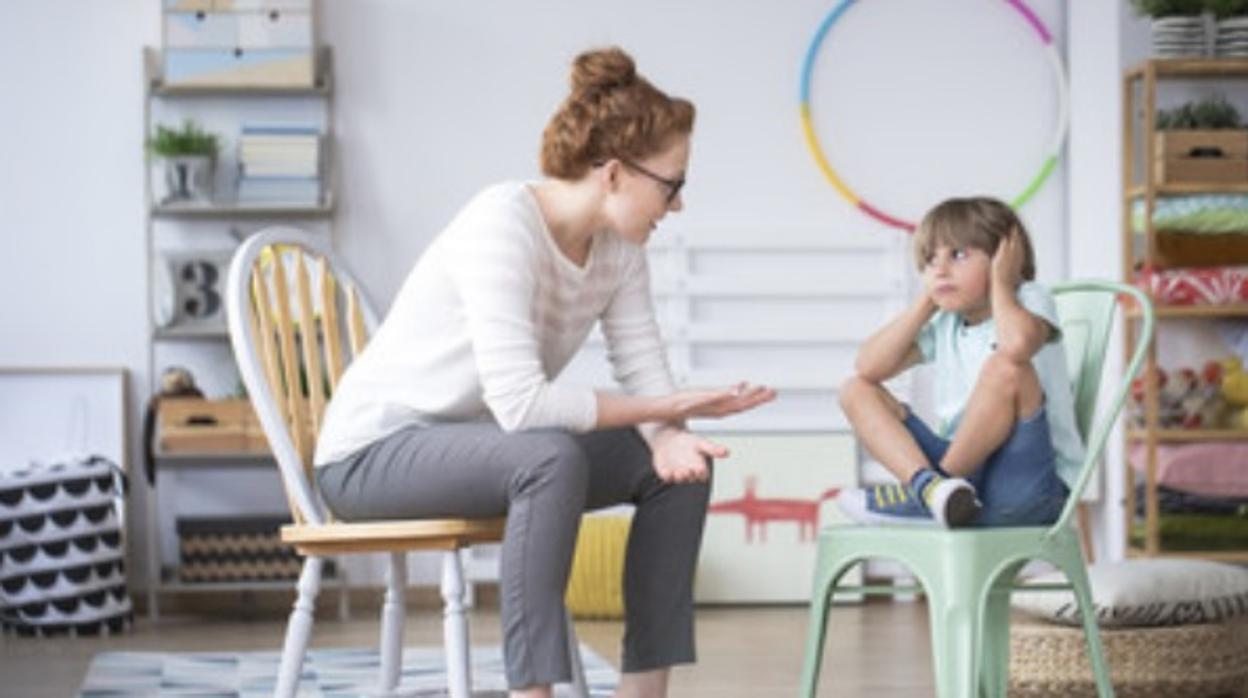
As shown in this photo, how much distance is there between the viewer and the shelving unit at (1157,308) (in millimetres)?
5895

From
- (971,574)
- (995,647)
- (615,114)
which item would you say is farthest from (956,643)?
(615,114)

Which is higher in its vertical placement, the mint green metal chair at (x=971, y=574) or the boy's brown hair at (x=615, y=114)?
the boy's brown hair at (x=615, y=114)

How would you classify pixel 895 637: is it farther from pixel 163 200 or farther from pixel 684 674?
pixel 163 200

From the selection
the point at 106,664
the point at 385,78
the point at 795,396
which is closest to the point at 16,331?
the point at 385,78

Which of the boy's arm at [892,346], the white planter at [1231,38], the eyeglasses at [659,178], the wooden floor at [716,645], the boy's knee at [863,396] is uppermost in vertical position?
the white planter at [1231,38]

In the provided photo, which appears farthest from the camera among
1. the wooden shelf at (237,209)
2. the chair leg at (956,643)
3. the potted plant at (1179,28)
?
the wooden shelf at (237,209)

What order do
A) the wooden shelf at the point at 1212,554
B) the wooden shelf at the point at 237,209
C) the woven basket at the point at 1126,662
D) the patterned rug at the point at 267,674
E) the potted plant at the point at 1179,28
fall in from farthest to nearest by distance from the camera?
1. the wooden shelf at the point at 237,209
2. the potted plant at the point at 1179,28
3. the wooden shelf at the point at 1212,554
4. the patterned rug at the point at 267,674
5. the woven basket at the point at 1126,662

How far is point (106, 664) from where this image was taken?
16.7ft

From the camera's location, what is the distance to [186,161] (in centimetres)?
627

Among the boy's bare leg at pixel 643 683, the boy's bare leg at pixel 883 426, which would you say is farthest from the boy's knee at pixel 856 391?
the boy's bare leg at pixel 643 683

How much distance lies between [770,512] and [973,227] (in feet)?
10.8

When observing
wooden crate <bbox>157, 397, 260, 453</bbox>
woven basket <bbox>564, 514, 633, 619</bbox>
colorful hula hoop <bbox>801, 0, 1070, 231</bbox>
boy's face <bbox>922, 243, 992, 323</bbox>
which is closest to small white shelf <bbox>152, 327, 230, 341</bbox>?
wooden crate <bbox>157, 397, 260, 453</bbox>

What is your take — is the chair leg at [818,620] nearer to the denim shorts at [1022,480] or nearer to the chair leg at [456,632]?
the denim shorts at [1022,480]

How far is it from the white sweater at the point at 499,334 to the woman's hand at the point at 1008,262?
490mm
